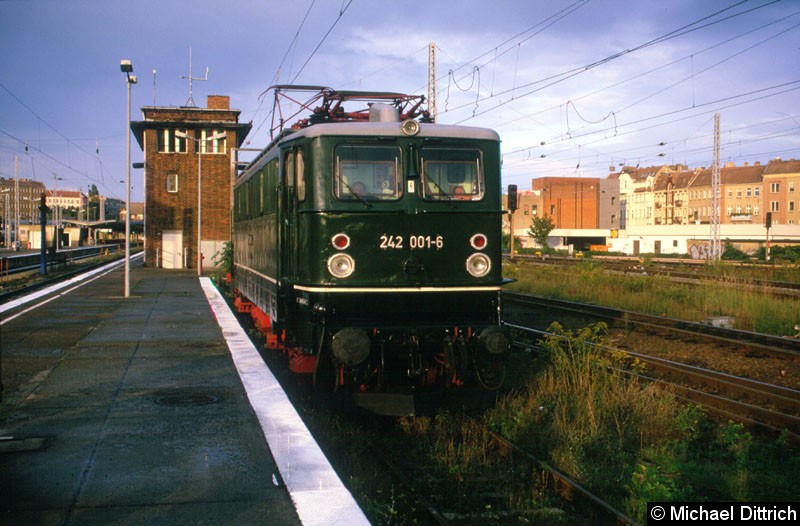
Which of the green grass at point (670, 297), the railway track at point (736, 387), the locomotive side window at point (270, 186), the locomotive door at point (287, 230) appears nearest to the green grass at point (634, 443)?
the railway track at point (736, 387)

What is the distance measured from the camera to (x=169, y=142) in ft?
133

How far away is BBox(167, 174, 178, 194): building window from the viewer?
1585 inches

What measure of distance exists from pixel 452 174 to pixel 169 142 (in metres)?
35.7

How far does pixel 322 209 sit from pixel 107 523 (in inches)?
152

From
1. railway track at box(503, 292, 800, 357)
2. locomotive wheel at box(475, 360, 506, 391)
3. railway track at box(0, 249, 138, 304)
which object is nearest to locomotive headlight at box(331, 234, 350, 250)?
locomotive wheel at box(475, 360, 506, 391)

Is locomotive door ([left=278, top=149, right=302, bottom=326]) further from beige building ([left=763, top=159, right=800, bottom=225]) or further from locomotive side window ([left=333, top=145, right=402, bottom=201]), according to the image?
beige building ([left=763, top=159, right=800, bottom=225])

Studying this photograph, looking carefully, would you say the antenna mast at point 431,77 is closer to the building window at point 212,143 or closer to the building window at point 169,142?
the building window at point 212,143

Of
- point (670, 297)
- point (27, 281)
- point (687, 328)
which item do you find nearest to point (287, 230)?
point (687, 328)

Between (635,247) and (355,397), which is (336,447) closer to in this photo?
(355,397)

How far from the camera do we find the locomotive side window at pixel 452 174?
7.77m

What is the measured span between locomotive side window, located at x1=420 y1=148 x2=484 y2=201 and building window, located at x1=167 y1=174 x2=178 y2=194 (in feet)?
115

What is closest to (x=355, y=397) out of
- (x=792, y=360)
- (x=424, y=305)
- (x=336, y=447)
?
(x=336, y=447)

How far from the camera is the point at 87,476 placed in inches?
204

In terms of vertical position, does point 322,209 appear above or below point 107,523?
above
